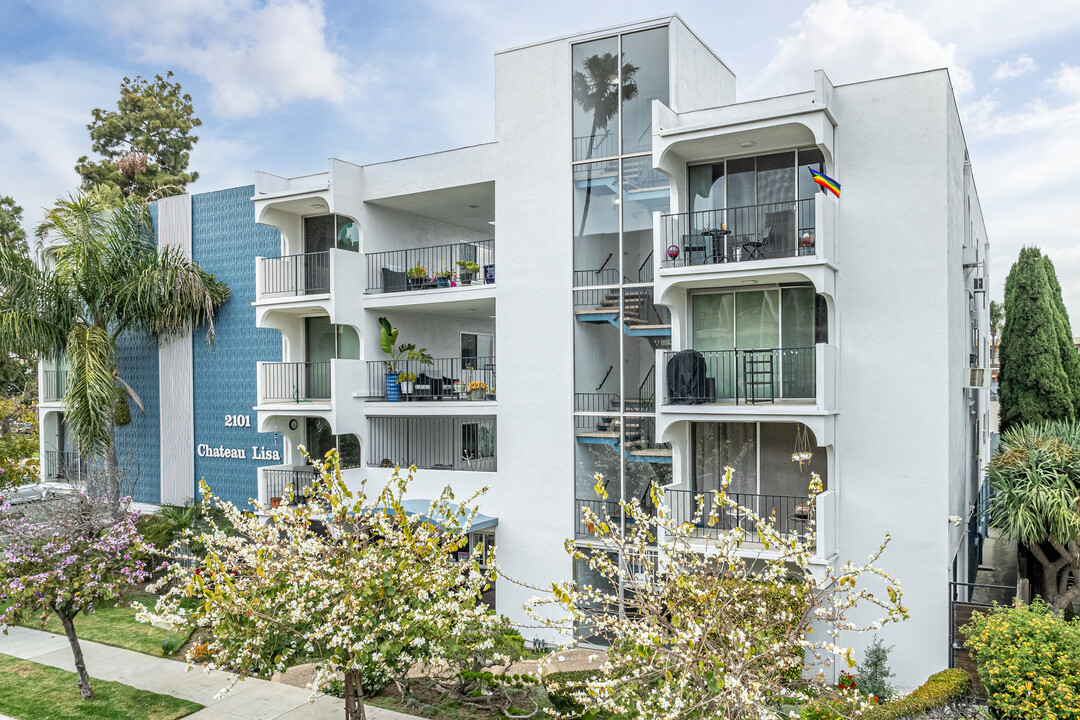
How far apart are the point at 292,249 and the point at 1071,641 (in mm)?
17846

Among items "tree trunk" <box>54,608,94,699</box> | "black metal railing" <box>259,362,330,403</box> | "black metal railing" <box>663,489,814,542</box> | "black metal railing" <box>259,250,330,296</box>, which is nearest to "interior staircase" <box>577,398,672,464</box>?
"black metal railing" <box>663,489,814,542</box>

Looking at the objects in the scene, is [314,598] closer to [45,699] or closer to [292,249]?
[45,699]

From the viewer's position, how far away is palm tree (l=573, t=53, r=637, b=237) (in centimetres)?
1592

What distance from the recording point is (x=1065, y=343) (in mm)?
26344

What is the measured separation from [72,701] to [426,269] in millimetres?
11291

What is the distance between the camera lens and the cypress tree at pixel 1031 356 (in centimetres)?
2322

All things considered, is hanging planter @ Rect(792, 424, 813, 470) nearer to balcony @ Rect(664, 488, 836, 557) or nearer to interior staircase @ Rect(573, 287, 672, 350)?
balcony @ Rect(664, 488, 836, 557)

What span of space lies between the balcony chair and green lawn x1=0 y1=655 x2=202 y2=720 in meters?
12.3

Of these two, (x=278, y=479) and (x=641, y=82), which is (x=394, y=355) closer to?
(x=278, y=479)

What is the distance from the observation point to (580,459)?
53.1 ft

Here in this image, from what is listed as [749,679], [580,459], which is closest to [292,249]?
[580,459]

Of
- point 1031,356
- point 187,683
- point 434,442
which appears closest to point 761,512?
point 434,442

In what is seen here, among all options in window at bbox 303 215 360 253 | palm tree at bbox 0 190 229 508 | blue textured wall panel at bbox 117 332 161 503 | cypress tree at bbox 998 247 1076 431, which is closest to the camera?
window at bbox 303 215 360 253

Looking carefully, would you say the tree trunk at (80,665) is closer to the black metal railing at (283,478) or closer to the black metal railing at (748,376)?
the black metal railing at (283,478)
